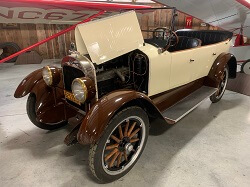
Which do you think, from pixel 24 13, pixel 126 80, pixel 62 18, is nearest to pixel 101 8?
pixel 62 18

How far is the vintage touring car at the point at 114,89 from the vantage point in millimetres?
1562

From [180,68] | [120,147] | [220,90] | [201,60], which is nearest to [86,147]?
[120,147]

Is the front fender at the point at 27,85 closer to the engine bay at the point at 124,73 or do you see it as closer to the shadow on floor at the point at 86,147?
the shadow on floor at the point at 86,147

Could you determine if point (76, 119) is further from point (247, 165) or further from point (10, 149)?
point (247, 165)

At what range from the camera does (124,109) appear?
163 centimetres

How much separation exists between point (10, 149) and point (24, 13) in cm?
271

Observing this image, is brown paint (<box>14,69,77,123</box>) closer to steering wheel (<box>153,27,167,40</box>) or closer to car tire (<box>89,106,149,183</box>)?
car tire (<box>89,106,149,183</box>)

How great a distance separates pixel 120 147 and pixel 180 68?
1290mm

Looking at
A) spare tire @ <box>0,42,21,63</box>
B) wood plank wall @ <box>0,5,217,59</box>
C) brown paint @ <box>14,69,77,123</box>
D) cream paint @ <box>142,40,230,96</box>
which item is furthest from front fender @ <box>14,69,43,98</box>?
spare tire @ <box>0,42,21,63</box>

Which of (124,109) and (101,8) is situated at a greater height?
(101,8)

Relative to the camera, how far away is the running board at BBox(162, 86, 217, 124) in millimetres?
2148

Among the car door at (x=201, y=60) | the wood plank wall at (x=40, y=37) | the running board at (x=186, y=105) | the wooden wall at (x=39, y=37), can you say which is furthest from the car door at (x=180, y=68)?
the wooden wall at (x=39, y=37)

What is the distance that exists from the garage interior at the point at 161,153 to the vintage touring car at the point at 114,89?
227mm

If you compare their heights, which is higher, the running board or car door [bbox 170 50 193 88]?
car door [bbox 170 50 193 88]
